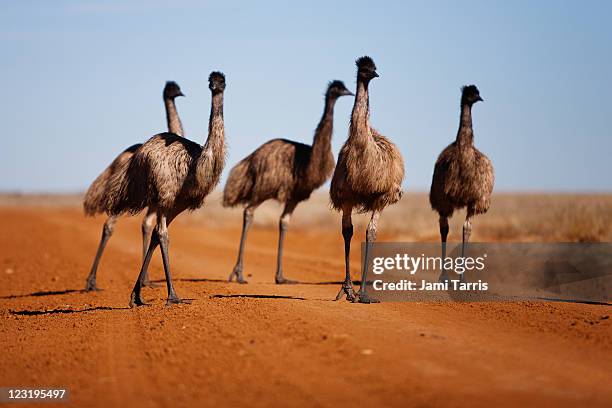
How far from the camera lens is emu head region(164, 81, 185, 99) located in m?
12.8

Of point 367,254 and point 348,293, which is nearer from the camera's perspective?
point 367,254

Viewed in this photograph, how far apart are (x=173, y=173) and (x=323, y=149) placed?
417cm

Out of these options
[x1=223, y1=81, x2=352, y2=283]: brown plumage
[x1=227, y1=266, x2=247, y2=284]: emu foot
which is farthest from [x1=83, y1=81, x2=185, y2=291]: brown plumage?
[x1=223, y1=81, x2=352, y2=283]: brown plumage

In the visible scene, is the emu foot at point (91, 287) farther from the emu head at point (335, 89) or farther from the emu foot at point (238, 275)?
the emu head at point (335, 89)

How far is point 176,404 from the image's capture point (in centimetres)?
563

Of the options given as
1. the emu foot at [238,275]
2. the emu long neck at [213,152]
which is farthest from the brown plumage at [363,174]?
the emu foot at [238,275]

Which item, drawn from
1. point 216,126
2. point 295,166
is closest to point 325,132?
point 295,166

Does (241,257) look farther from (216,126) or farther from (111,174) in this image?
(216,126)

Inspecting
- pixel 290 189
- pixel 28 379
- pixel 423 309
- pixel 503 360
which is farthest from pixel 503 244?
pixel 28 379

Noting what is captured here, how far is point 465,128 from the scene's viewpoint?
40.1 ft

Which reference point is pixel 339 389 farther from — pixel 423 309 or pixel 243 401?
pixel 423 309

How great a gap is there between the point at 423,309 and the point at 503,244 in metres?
7.47

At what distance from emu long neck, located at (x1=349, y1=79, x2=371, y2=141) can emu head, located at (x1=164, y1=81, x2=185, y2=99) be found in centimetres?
378

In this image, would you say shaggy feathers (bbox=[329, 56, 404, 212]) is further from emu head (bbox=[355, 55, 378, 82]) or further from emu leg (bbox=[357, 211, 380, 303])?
emu leg (bbox=[357, 211, 380, 303])
